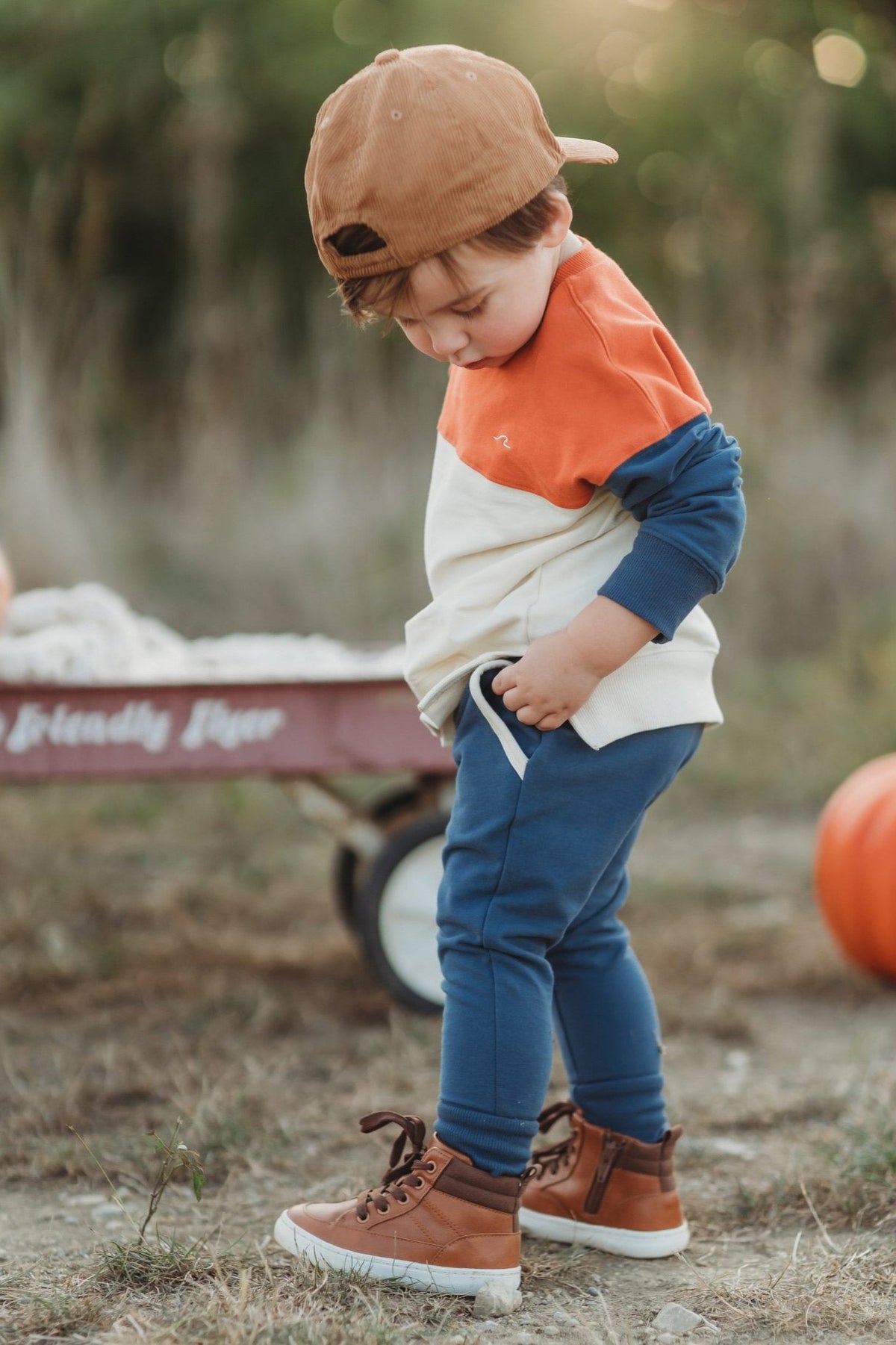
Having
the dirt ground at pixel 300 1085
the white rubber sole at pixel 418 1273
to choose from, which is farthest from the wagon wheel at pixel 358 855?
the white rubber sole at pixel 418 1273

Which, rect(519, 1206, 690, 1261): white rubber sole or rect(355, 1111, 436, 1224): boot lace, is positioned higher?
rect(355, 1111, 436, 1224): boot lace

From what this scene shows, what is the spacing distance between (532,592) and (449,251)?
1.37 ft

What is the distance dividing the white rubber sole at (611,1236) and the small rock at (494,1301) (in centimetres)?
21

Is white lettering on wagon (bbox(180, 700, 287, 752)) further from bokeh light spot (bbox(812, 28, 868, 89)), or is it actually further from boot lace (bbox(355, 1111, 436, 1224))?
bokeh light spot (bbox(812, 28, 868, 89))

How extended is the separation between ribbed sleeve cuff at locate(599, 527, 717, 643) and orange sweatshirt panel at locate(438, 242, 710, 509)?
99mm

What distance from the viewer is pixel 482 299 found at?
177cm

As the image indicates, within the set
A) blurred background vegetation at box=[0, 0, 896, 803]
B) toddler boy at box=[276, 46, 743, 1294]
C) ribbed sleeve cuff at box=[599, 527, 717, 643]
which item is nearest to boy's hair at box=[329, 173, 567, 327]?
toddler boy at box=[276, 46, 743, 1294]

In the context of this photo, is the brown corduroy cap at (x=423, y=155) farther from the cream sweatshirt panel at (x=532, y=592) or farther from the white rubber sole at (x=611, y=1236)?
the white rubber sole at (x=611, y=1236)

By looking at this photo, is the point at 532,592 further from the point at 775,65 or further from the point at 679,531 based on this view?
the point at 775,65

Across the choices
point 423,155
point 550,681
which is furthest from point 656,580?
point 423,155

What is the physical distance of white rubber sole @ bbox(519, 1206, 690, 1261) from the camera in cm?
207

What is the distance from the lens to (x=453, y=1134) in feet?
6.17

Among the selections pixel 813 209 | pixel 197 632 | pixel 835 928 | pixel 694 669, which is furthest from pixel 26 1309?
pixel 813 209

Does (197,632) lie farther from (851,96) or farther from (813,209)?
(851,96)
